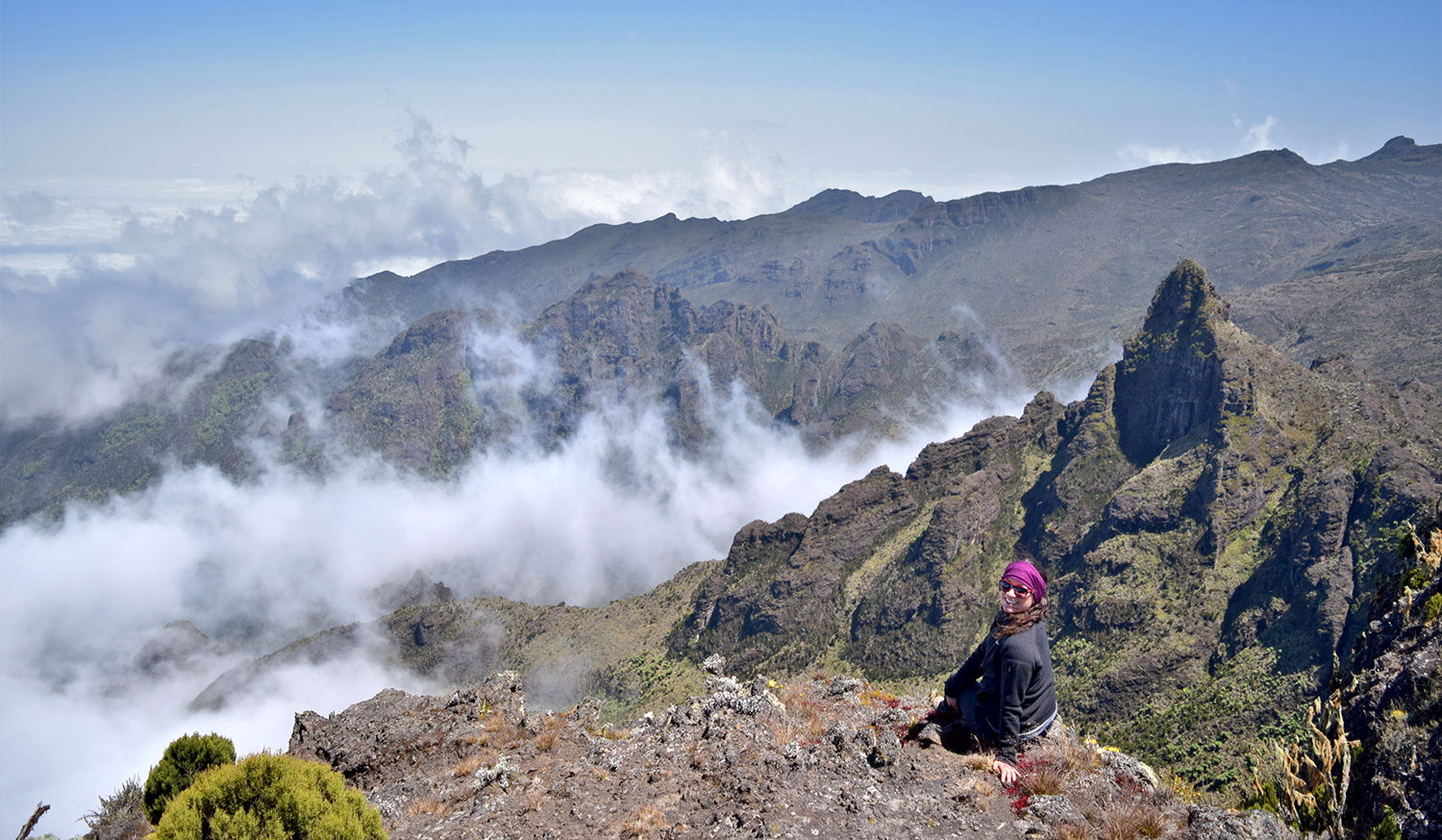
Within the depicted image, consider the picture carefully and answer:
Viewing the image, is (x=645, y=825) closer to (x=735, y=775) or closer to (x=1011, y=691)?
(x=735, y=775)

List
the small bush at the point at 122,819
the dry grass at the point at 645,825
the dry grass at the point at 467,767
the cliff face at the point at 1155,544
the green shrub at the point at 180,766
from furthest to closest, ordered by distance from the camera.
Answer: the cliff face at the point at 1155,544
the small bush at the point at 122,819
the dry grass at the point at 467,767
the green shrub at the point at 180,766
the dry grass at the point at 645,825

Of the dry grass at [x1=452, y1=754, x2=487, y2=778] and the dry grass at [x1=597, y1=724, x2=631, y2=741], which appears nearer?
the dry grass at [x1=452, y1=754, x2=487, y2=778]

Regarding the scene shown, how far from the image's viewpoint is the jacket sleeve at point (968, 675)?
43.0 feet

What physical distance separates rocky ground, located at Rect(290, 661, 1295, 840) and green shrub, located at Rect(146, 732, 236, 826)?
2.27m

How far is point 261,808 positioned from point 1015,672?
40.3 feet

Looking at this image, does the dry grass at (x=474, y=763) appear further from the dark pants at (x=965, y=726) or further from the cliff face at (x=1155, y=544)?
the cliff face at (x=1155, y=544)

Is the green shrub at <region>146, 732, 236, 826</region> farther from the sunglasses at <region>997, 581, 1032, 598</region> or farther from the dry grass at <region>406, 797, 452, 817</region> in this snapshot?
the sunglasses at <region>997, 581, 1032, 598</region>

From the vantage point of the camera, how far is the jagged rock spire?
167875 millimetres

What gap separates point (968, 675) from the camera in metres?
13.5

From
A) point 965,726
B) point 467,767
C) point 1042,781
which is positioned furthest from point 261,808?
point 1042,781

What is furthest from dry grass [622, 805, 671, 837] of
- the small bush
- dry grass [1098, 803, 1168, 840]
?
the small bush

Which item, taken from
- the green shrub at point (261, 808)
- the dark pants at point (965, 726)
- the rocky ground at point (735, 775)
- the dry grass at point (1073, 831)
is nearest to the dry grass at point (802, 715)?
the rocky ground at point (735, 775)

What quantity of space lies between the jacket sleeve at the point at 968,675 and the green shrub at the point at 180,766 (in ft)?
56.4

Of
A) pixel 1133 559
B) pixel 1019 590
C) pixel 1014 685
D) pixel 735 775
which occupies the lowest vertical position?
pixel 1133 559
